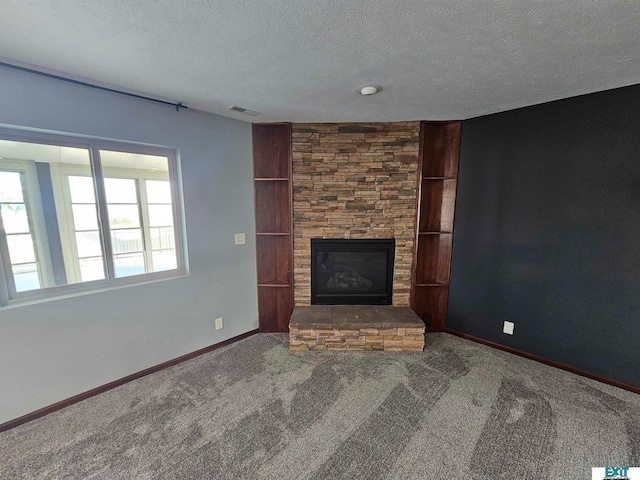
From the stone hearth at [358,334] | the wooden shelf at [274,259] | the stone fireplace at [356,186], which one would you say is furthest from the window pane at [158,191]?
the stone hearth at [358,334]

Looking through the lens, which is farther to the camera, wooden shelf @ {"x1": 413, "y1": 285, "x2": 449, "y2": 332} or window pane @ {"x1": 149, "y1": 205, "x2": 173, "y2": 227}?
wooden shelf @ {"x1": 413, "y1": 285, "x2": 449, "y2": 332}

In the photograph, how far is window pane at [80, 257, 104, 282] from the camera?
2023mm


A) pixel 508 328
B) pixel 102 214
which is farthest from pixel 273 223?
pixel 508 328

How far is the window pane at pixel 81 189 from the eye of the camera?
196cm

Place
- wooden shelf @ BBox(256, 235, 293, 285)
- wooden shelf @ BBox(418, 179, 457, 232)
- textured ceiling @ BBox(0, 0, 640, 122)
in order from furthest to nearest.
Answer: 1. wooden shelf @ BBox(256, 235, 293, 285)
2. wooden shelf @ BBox(418, 179, 457, 232)
3. textured ceiling @ BBox(0, 0, 640, 122)

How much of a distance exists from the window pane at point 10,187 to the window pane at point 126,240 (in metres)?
0.56

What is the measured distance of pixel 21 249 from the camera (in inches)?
69.7

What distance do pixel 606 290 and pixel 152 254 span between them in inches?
152

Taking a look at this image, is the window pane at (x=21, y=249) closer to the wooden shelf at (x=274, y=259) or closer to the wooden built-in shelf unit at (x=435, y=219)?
the wooden shelf at (x=274, y=259)

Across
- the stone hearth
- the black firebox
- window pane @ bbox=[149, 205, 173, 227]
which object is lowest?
the stone hearth

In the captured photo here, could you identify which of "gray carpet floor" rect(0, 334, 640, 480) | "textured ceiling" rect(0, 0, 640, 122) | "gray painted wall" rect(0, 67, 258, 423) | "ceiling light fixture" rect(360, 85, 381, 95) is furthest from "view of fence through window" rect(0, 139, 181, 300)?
"ceiling light fixture" rect(360, 85, 381, 95)

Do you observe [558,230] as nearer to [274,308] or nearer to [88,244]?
[274,308]

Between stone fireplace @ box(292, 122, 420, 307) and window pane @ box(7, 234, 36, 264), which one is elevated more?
stone fireplace @ box(292, 122, 420, 307)

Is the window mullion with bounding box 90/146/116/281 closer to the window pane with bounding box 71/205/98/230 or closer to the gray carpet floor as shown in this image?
the window pane with bounding box 71/205/98/230
